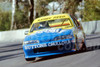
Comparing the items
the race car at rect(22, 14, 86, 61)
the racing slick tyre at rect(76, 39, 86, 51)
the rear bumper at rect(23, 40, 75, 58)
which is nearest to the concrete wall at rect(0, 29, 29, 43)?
the racing slick tyre at rect(76, 39, 86, 51)

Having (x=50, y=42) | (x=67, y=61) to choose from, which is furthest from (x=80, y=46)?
(x=67, y=61)

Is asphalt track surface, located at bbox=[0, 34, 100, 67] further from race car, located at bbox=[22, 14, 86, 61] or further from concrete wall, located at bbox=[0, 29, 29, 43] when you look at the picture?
concrete wall, located at bbox=[0, 29, 29, 43]

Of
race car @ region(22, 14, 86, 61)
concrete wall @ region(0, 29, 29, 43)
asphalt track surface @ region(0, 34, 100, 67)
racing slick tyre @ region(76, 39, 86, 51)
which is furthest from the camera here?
concrete wall @ region(0, 29, 29, 43)

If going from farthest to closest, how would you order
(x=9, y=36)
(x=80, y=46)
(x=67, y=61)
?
(x=9, y=36)
(x=80, y=46)
(x=67, y=61)

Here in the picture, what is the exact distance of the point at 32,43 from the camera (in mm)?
8602

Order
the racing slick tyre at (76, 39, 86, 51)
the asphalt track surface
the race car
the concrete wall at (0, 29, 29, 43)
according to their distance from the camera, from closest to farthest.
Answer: the asphalt track surface → the race car → the racing slick tyre at (76, 39, 86, 51) → the concrete wall at (0, 29, 29, 43)

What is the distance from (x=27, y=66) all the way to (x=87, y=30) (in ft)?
74.5

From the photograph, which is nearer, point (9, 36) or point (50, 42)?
point (50, 42)

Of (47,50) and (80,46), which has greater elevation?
(47,50)

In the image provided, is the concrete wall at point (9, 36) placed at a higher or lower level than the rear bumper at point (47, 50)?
lower

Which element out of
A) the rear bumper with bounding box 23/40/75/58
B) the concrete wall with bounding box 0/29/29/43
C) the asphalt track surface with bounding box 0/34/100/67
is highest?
the rear bumper with bounding box 23/40/75/58

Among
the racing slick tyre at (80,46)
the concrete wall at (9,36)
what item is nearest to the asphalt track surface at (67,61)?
the racing slick tyre at (80,46)

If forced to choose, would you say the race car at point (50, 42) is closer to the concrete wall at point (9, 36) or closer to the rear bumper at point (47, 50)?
the rear bumper at point (47, 50)

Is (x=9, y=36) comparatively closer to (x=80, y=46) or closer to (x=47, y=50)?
(x=80, y=46)
